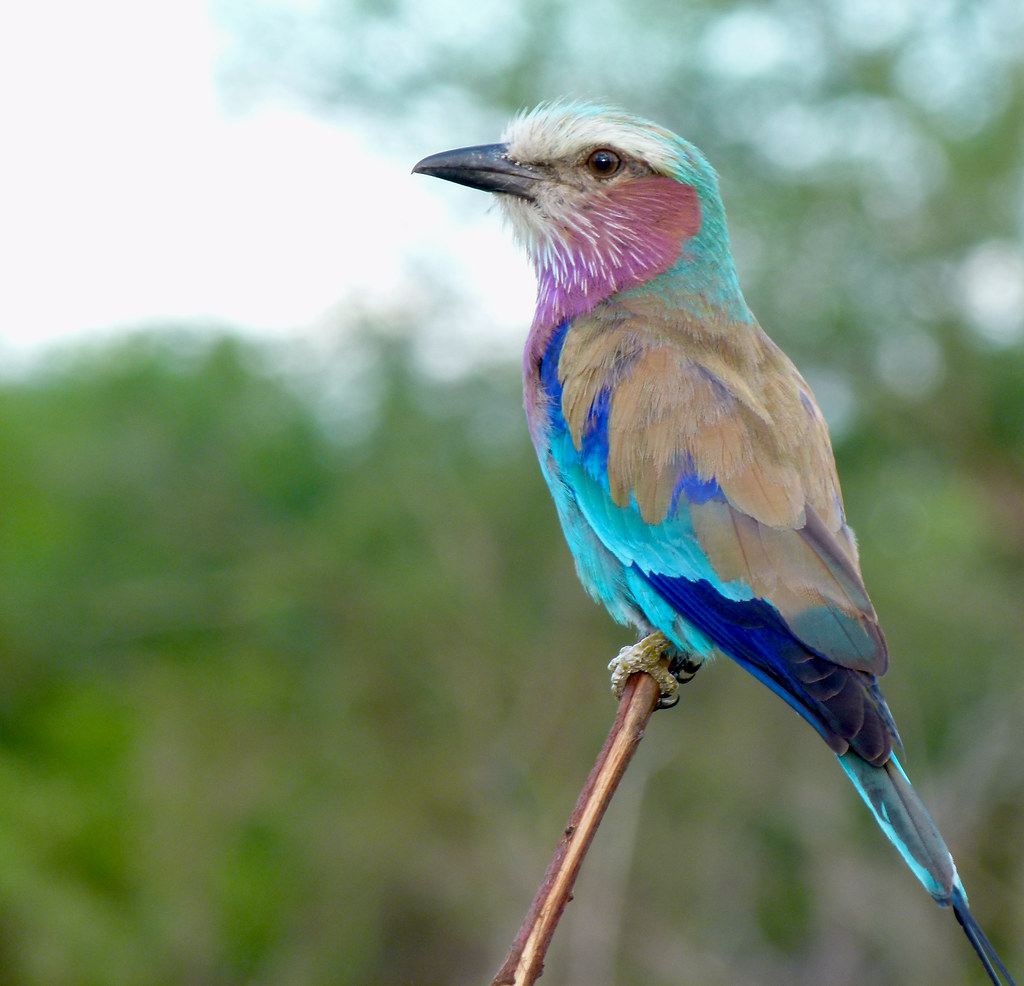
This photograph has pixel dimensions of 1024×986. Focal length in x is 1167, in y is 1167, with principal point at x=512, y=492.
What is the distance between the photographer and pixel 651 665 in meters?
3.25

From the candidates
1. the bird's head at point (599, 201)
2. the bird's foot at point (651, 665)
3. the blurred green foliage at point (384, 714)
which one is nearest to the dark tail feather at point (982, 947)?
the bird's foot at point (651, 665)

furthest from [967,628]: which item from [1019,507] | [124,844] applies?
[124,844]

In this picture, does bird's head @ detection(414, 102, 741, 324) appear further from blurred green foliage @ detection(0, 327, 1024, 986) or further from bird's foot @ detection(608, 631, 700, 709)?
blurred green foliage @ detection(0, 327, 1024, 986)

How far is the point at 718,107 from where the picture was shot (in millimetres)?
13602

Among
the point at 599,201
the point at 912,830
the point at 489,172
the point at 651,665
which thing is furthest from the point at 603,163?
the point at 912,830

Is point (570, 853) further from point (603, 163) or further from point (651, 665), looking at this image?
point (603, 163)

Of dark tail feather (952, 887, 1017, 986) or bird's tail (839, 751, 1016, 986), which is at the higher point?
bird's tail (839, 751, 1016, 986)

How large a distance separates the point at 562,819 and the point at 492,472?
379cm

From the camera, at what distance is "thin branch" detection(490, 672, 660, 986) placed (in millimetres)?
2168

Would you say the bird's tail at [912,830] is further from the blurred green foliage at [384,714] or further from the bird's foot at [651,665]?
the blurred green foliage at [384,714]

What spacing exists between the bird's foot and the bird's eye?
4.90 feet

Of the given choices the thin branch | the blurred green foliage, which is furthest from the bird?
the blurred green foliage

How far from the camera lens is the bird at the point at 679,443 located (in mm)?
2902

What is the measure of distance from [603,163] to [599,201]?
0.13 m
